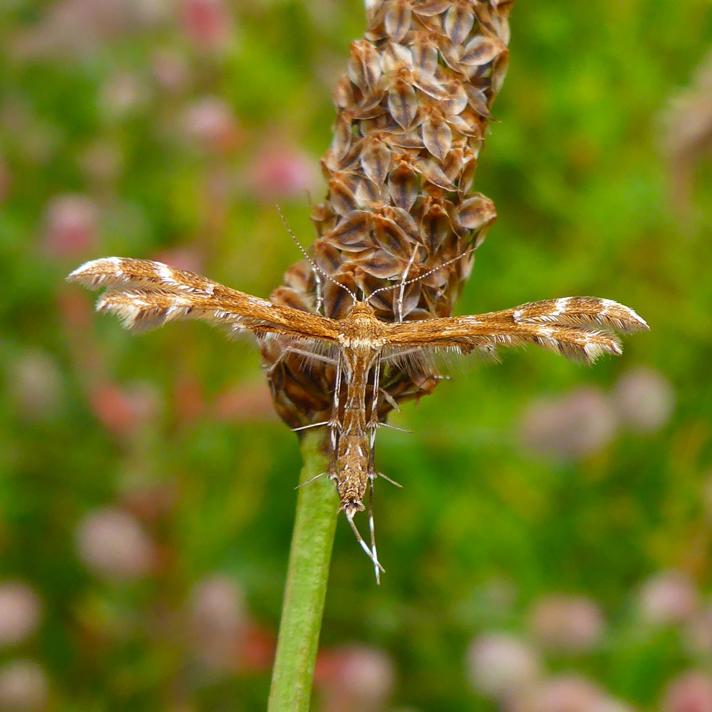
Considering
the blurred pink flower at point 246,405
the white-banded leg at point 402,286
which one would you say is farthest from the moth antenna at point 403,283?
the blurred pink flower at point 246,405

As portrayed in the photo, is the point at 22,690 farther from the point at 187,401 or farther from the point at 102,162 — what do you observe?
the point at 102,162

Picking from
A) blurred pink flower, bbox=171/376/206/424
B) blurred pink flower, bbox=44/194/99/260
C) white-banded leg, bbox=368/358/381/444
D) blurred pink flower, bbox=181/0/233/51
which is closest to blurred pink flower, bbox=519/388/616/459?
blurred pink flower, bbox=171/376/206/424

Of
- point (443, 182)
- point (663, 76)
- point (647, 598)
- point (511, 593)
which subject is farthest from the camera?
point (663, 76)

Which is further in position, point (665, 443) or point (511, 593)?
point (665, 443)

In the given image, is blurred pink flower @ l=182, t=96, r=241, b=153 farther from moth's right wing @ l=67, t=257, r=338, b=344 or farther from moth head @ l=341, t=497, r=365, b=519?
moth head @ l=341, t=497, r=365, b=519

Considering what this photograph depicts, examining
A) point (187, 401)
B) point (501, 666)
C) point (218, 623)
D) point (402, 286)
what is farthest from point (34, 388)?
point (402, 286)

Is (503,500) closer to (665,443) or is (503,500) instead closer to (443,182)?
(665,443)

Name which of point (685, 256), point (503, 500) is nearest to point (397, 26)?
point (503, 500)
